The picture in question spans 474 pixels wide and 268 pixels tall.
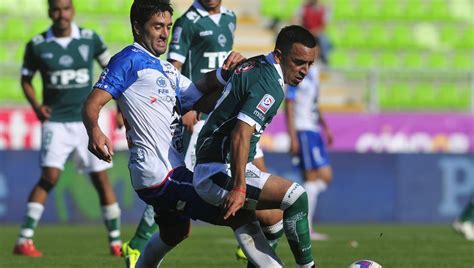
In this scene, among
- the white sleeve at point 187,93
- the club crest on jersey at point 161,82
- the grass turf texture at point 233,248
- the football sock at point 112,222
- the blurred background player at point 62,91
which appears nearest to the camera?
the club crest on jersey at point 161,82

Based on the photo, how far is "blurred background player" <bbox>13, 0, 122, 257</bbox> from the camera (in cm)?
1100

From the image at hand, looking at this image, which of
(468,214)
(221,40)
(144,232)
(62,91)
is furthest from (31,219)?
(468,214)

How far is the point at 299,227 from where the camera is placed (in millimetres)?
6770

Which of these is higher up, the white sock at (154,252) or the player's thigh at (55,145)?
the white sock at (154,252)

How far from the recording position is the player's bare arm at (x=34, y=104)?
11.0 metres

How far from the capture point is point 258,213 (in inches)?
291

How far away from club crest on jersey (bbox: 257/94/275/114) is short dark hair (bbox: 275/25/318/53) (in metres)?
0.40

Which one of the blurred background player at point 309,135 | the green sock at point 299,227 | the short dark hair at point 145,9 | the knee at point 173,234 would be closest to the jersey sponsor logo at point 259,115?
the green sock at point 299,227

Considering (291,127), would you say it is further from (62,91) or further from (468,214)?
(62,91)

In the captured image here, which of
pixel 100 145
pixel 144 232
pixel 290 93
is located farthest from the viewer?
pixel 290 93

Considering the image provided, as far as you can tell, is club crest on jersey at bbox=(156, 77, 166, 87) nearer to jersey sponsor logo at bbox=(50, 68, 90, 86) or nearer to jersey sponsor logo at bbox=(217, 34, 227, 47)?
jersey sponsor logo at bbox=(217, 34, 227, 47)

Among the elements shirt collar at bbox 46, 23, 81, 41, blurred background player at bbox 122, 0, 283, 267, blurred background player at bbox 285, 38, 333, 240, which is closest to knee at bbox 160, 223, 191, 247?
blurred background player at bbox 122, 0, 283, 267

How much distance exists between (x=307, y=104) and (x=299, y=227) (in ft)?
23.9

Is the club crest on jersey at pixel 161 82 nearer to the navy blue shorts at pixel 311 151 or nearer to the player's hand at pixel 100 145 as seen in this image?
the player's hand at pixel 100 145
